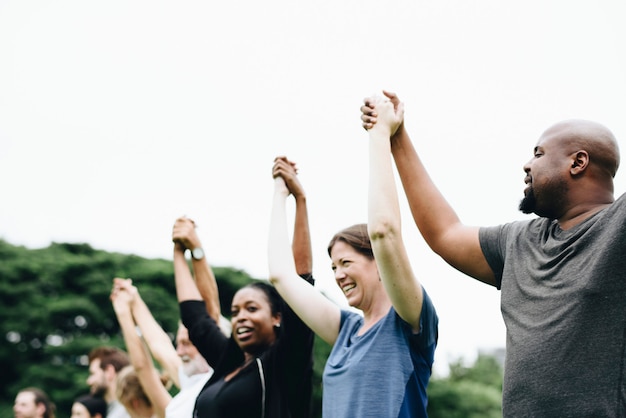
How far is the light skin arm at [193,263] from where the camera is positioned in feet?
16.7

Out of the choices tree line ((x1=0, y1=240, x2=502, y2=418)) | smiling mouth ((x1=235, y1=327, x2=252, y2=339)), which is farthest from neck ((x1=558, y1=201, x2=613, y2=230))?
tree line ((x1=0, y1=240, x2=502, y2=418))

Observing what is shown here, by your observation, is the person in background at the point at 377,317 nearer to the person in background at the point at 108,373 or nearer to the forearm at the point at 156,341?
the forearm at the point at 156,341

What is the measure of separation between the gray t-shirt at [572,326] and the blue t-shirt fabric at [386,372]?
583 millimetres

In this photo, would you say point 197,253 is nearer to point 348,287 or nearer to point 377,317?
point 348,287

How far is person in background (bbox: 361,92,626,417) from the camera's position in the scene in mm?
2500

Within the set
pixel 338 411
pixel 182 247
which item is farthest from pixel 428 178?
pixel 182 247

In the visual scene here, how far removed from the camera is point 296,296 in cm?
383

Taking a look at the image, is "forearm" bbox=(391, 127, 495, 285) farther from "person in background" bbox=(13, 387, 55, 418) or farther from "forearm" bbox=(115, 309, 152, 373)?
"person in background" bbox=(13, 387, 55, 418)

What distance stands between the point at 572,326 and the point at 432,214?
2.83 feet

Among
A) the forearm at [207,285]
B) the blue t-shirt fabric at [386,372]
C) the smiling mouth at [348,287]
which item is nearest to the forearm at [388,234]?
the blue t-shirt fabric at [386,372]

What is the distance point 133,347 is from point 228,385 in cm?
173

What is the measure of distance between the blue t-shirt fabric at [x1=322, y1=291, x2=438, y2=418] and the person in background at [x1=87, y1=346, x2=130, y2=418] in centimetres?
396

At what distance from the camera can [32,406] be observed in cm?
819

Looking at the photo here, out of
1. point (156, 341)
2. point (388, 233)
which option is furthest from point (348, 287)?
point (156, 341)
